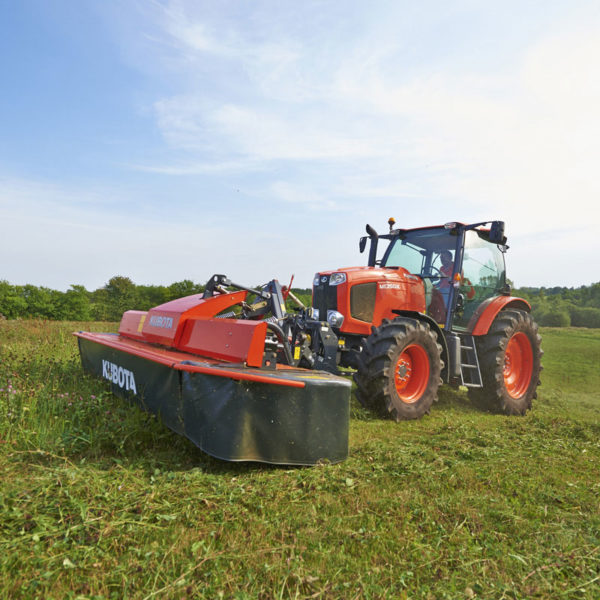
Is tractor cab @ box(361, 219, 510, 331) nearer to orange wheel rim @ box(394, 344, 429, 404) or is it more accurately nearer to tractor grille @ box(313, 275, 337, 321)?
orange wheel rim @ box(394, 344, 429, 404)

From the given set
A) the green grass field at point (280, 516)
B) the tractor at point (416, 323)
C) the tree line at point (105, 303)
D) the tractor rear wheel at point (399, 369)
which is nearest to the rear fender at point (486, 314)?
the tractor at point (416, 323)

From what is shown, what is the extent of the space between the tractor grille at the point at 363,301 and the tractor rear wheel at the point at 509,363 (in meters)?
1.82

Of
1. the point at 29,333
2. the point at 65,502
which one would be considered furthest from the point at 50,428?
the point at 29,333

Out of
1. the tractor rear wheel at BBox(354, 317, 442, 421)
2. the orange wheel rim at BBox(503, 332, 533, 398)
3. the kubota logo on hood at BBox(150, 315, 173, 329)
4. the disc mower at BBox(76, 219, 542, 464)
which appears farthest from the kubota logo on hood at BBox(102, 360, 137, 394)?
the orange wheel rim at BBox(503, 332, 533, 398)

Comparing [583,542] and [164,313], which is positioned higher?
[164,313]

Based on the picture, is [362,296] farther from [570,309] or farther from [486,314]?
[570,309]

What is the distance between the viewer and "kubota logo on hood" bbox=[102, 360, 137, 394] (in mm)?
4615

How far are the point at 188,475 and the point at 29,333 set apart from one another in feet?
29.0

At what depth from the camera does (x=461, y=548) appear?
98.5 inches

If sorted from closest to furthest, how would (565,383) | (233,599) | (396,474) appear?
(233,599)
(396,474)
(565,383)

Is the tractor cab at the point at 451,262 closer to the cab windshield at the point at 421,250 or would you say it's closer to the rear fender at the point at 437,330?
the cab windshield at the point at 421,250

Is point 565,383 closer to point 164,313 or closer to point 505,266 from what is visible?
point 505,266

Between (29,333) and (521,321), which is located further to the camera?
(29,333)

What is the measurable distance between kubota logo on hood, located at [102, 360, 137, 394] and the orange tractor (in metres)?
2.13
